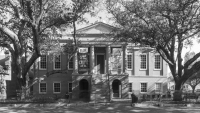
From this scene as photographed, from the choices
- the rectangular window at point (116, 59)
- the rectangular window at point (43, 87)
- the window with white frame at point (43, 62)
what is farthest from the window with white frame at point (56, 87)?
the rectangular window at point (116, 59)

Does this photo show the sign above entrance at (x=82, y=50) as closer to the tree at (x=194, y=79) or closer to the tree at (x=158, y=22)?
the tree at (x=158, y=22)

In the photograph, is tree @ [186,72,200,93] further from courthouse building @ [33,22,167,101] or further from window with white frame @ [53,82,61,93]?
window with white frame @ [53,82,61,93]

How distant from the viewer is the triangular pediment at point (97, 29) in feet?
111

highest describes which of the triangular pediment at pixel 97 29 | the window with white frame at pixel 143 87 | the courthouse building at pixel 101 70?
the triangular pediment at pixel 97 29

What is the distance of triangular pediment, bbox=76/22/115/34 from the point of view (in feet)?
111

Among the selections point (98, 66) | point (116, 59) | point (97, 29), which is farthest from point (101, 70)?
point (97, 29)

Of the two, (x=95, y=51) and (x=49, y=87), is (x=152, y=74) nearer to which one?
(x=95, y=51)

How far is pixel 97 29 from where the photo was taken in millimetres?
33844

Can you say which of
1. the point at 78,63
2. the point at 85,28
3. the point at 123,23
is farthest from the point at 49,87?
the point at 123,23

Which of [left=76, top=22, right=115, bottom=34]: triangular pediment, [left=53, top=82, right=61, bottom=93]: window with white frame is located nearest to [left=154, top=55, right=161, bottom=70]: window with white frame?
[left=76, top=22, right=115, bottom=34]: triangular pediment

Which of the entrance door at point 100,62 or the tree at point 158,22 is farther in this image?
the entrance door at point 100,62

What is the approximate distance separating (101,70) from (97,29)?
6.63 m

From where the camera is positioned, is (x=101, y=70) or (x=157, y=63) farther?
(x=157, y=63)

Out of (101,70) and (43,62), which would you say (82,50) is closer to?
(101,70)
